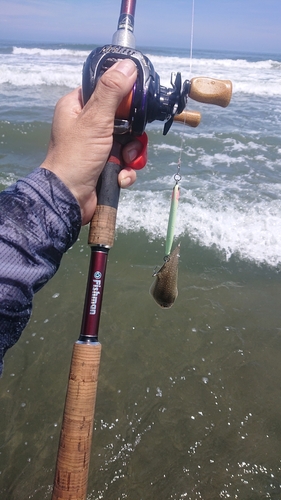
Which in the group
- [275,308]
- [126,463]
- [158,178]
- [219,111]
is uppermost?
[219,111]

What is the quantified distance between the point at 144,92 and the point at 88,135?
0.31 m

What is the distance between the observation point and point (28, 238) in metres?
1.19

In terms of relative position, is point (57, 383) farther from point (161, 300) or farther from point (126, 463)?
point (161, 300)

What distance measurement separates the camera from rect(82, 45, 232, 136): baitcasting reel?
150cm

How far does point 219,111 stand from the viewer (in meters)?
11.8

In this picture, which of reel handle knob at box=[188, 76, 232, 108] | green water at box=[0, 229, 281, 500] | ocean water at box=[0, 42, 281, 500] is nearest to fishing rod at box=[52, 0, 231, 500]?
reel handle knob at box=[188, 76, 232, 108]

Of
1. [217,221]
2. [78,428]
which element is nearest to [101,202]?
[78,428]

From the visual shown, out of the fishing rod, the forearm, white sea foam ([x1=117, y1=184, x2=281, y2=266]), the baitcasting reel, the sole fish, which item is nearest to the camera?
the forearm

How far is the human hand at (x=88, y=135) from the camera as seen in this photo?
141cm

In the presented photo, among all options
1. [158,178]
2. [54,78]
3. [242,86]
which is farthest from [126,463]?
[242,86]

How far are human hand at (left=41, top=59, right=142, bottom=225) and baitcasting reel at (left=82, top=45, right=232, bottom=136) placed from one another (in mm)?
53

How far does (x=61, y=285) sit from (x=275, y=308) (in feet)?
7.69

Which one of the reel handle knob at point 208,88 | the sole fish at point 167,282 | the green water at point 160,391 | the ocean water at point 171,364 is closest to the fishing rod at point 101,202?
the reel handle knob at point 208,88

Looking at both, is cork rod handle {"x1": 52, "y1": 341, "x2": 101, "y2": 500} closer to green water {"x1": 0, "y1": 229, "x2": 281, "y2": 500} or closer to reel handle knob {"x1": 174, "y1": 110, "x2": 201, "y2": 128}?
reel handle knob {"x1": 174, "y1": 110, "x2": 201, "y2": 128}
